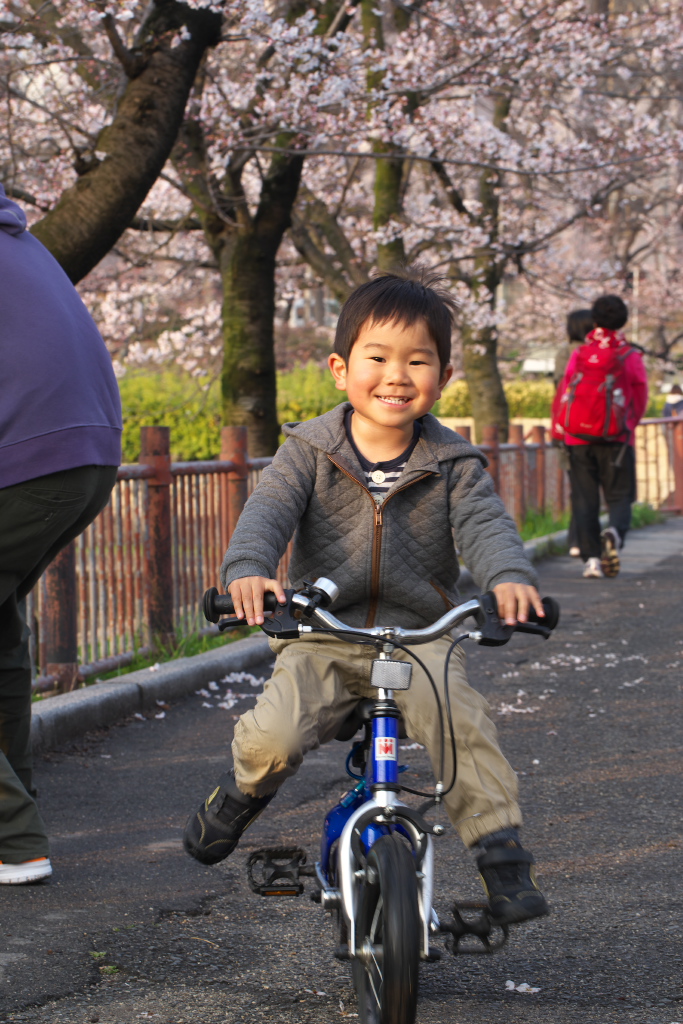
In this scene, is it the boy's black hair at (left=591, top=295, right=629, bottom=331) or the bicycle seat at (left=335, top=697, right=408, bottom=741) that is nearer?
the bicycle seat at (left=335, top=697, right=408, bottom=741)

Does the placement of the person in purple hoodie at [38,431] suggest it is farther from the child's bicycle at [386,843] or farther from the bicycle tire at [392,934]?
the bicycle tire at [392,934]

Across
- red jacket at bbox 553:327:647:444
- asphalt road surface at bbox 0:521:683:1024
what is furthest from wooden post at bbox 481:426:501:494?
asphalt road surface at bbox 0:521:683:1024

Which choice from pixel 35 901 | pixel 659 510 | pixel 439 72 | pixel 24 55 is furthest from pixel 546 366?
pixel 35 901

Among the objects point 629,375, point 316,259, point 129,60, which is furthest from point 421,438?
point 316,259

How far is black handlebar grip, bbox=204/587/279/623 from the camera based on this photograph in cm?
250

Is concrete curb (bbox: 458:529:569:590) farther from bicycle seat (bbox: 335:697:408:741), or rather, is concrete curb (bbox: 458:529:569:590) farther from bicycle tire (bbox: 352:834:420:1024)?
bicycle tire (bbox: 352:834:420:1024)

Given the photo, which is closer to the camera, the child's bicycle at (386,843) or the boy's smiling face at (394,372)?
the child's bicycle at (386,843)

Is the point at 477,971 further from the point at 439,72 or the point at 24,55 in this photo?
the point at 439,72

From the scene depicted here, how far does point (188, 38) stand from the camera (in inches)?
300

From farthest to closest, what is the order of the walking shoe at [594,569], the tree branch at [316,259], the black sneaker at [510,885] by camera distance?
the tree branch at [316,259] < the walking shoe at [594,569] < the black sneaker at [510,885]

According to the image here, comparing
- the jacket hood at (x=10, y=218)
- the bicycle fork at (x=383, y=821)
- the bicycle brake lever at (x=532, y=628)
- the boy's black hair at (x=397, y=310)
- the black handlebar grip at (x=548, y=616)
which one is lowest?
the bicycle fork at (x=383, y=821)

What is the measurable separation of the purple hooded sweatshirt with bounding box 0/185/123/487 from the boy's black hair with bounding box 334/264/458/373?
848 mm

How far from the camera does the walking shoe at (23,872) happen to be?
11.9 ft

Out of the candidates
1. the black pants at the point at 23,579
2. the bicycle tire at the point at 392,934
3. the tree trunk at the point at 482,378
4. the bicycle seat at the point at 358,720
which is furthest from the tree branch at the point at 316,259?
the bicycle tire at the point at 392,934
